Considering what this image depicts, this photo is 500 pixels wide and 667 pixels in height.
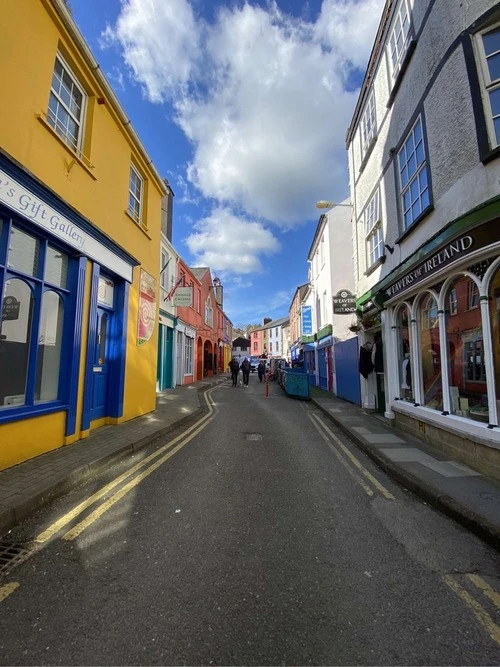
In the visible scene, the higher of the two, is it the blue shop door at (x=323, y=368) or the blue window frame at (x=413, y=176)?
the blue window frame at (x=413, y=176)

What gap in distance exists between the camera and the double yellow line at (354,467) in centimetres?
469

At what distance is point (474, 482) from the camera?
461 centimetres

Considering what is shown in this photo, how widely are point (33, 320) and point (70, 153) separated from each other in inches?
126

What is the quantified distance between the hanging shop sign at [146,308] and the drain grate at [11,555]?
617cm

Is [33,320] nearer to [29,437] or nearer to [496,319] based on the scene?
[29,437]

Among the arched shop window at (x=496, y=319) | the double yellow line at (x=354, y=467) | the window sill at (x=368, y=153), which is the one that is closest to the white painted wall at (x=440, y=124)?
the window sill at (x=368, y=153)

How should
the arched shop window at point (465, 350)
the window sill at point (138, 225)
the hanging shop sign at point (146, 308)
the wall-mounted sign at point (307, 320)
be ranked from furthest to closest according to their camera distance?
the wall-mounted sign at point (307, 320)
the hanging shop sign at point (146, 308)
the window sill at point (138, 225)
the arched shop window at point (465, 350)

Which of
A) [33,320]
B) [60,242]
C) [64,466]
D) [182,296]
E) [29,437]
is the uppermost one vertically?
[182,296]

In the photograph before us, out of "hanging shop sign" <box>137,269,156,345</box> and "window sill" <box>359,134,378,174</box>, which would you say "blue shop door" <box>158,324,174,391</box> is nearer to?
"hanging shop sign" <box>137,269,156,345</box>

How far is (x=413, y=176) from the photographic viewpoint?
7375mm

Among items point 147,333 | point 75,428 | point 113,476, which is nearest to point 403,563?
point 113,476

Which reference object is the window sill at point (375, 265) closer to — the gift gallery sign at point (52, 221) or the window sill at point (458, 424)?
the window sill at point (458, 424)

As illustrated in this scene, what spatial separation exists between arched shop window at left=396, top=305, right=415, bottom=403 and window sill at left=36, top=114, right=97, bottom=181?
304 inches

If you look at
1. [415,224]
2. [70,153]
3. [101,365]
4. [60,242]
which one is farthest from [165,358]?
[415,224]
